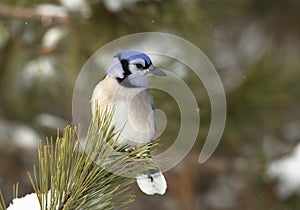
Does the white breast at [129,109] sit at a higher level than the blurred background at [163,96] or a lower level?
lower

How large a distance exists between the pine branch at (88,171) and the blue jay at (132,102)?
25mm

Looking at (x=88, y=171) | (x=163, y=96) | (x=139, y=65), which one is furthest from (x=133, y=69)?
(x=163, y=96)

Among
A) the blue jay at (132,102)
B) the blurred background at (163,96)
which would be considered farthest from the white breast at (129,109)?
the blurred background at (163,96)

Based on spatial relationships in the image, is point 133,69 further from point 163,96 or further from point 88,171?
point 163,96

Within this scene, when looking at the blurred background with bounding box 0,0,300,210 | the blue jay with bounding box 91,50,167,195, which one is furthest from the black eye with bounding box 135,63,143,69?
the blurred background with bounding box 0,0,300,210

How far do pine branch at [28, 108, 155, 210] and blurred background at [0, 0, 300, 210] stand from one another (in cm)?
87

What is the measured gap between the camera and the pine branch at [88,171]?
792mm

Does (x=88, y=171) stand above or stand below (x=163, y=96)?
below

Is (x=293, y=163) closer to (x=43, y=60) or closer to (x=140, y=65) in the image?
(x=43, y=60)

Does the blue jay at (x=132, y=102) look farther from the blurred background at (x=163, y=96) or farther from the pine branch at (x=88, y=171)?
the blurred background at (x=163, y=96)

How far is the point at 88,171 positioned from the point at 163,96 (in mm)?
956

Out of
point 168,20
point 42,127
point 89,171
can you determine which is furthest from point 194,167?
point 89,171

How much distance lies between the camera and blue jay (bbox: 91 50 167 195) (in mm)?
830

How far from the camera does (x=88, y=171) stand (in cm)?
83
